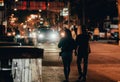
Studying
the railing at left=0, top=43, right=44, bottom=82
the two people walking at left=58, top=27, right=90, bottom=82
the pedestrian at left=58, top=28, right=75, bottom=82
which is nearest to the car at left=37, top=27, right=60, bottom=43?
the two people walking at left=58, top=27, right=90, bottom=82

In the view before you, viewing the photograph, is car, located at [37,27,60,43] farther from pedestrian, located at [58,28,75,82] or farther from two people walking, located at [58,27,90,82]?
pedestrian, located at [58,28,75,82]

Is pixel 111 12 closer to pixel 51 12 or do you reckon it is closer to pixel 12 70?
pixel 51 12

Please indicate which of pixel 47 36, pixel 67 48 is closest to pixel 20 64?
pixel 67 48

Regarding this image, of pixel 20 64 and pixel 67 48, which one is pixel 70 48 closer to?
pixel 67 48

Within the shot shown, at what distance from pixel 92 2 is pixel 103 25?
14.5 metres

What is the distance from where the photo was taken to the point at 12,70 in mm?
8453

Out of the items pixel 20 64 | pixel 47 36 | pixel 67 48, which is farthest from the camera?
pixel 47 36

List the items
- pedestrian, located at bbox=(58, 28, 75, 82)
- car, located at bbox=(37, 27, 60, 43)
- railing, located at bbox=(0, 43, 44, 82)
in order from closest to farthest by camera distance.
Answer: railing, located at bbox=(0, 43, 44, 82)
pedestrian, located at bbox=(58, 28, 75, 82)
car, located at bbox=(37, 27, 60, 43)

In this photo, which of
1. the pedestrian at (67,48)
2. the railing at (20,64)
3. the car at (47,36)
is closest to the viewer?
the railing at (20,64)

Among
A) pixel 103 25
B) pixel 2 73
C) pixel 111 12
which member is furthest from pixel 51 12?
pixel 2 73

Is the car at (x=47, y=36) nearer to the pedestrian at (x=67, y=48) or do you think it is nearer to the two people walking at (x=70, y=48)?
the two people walking at (x=70, y=48)

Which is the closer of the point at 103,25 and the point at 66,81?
the point at 66,81

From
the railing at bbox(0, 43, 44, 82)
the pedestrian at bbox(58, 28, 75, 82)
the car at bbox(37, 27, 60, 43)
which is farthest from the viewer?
the car at bbox(37, 27, 60, 43)

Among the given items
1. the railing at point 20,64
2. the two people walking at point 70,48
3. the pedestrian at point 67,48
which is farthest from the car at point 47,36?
the railing at point 20,64
